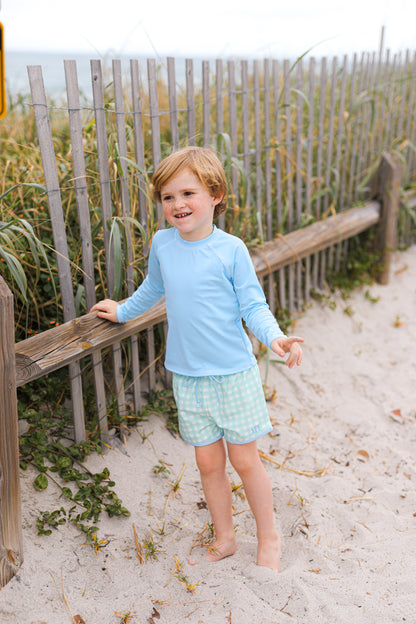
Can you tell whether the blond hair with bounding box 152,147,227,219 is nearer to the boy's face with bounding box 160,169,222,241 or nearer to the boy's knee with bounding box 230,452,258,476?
the boy's face with bounding box 160,169,222,241

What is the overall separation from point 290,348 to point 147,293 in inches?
26.4

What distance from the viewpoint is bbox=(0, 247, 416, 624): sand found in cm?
201

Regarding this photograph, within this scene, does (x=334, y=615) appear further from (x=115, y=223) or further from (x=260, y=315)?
(x=115, y=223)

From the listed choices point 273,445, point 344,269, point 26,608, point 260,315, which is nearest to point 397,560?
point 273,445

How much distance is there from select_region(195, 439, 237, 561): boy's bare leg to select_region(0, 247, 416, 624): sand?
2.2 inches

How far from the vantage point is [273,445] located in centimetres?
305

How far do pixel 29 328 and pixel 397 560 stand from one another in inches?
70.4

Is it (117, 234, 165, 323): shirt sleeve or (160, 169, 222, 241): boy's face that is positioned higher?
(160, 169, 222, 241): boy's face

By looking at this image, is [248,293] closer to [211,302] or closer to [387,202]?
[211,302]

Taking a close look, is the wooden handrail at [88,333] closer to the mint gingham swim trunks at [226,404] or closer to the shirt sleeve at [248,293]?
the mint gingham swim trunks at [226,404]

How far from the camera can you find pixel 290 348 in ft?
5.84

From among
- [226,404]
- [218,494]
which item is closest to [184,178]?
[226,404]

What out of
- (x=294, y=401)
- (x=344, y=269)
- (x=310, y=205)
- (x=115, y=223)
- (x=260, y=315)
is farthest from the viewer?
(x=344, y=269)

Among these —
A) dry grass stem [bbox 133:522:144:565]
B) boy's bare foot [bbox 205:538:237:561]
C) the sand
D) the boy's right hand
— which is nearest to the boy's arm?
the boy's right hand
